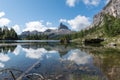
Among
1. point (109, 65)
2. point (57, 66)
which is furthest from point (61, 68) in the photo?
point (109, 65)

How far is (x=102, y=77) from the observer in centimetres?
2320

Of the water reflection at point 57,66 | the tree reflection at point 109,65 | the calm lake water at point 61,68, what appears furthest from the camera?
the tree reflection at point 109,65

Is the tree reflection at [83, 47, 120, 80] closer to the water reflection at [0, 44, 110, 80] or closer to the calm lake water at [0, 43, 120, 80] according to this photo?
the calm lake water at [0, 43, 120, 80]

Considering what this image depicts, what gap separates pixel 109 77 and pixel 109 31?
104m

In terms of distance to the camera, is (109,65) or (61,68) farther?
(109,65)

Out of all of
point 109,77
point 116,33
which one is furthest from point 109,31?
point 109,77

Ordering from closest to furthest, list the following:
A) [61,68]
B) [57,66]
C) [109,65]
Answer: [61,68]
[109,65]
[57,66]

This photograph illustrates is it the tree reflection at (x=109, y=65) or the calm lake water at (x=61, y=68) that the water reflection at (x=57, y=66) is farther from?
the tree reflection at (x=109, y=65)

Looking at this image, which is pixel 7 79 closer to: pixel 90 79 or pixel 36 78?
pixel 36 78

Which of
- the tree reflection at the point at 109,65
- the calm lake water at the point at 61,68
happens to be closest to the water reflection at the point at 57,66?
the calm lake water at the point at 61,68

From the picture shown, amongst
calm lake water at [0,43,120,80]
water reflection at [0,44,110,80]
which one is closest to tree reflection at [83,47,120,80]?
calm lake water at [0,43,120,80]

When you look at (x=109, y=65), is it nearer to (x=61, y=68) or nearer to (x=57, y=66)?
(x=61, y=68)

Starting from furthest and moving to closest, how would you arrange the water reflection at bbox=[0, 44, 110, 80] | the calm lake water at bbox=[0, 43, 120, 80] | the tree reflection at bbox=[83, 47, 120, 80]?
the tree reflection at bbox=[83, 47, 120, 80]
the water reflection at bbox=[0, 44, 110, 80]
the calm lake water at bbox=[0, 43, 120, 80]

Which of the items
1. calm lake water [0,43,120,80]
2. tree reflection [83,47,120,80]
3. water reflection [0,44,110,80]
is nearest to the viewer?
calm lake water [0,43,120,80]
